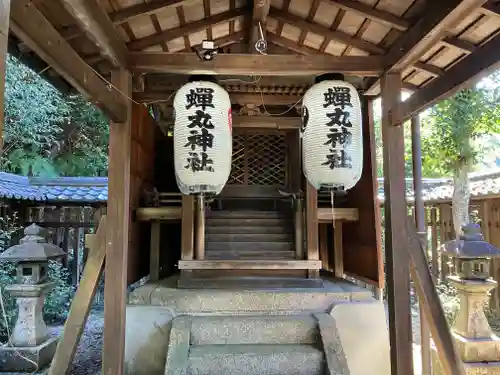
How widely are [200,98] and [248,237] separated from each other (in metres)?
3.54

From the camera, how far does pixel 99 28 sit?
10.00 ft

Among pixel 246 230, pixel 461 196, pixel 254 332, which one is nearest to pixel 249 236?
pixel 246 230

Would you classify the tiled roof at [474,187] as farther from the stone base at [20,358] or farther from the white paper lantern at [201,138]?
the stone base at [20,358]

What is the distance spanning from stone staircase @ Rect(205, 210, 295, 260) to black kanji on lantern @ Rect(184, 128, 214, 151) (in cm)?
273

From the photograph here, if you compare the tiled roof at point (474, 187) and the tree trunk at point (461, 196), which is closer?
the tree trunk at point (461, 196)

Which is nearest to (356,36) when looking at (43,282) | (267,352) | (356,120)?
(356,120)

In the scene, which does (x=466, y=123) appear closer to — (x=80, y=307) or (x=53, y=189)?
(x=80, y=307)

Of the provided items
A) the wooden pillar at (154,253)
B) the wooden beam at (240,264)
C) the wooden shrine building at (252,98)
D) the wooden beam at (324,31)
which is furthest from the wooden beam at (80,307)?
the wooden beam at (324,31)

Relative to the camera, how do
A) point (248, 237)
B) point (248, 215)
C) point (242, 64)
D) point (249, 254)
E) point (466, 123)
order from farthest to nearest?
point (466, 123)
point (248, 215)
point (248, 237)
point (249, 254)
point (242, 64)

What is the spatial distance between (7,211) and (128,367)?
571cm

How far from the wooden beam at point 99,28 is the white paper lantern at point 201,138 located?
0.69 metres

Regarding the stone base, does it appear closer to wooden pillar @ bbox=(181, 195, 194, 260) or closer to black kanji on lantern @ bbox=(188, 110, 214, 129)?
wooden pillar @ bbox=(181, 195, 194, 260)

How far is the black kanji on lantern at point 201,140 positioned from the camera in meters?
3.49

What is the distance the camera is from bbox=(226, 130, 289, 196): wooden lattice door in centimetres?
735
